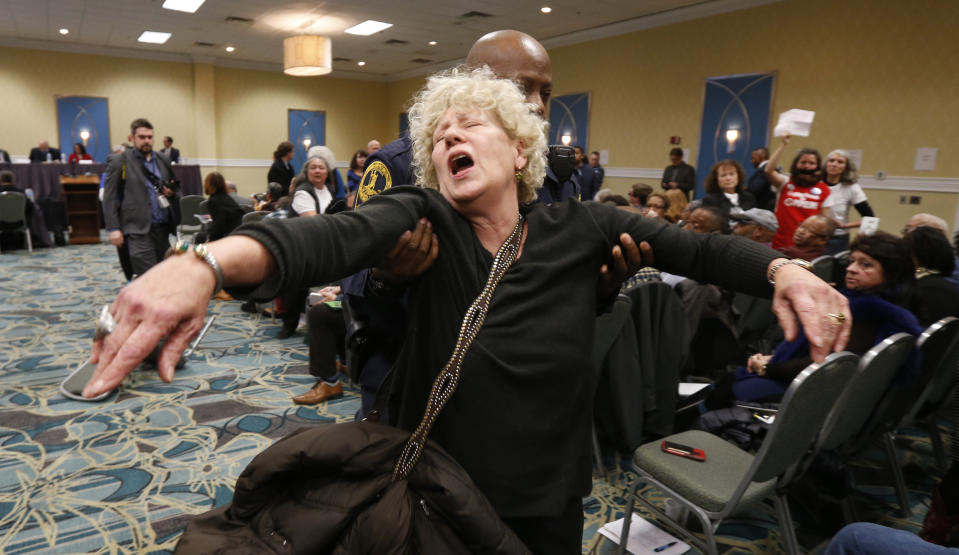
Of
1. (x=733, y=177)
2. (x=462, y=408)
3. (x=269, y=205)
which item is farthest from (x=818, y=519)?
(x=269, y=205)

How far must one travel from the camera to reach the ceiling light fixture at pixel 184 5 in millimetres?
8789

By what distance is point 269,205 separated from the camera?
19.9 feet

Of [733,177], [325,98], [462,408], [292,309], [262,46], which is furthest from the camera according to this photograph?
[325,98]

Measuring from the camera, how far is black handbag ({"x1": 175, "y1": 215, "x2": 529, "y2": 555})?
2.65 ft

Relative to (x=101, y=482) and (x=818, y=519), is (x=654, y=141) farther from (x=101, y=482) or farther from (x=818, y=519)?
(x=101, y=482)

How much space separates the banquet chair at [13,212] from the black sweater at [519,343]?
362 inches

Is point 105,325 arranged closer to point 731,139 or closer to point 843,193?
point 843,193

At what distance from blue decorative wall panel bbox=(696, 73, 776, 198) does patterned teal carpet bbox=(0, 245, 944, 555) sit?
18.3 ft

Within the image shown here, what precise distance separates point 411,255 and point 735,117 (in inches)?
329

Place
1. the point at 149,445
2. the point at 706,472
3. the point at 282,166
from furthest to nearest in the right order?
the point at 282,166, the point at 149,445, the point at 706,472

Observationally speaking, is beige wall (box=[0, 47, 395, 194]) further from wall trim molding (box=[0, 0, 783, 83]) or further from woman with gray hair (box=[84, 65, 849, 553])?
woman with gray hair (box=[84, 65, 849, 553])

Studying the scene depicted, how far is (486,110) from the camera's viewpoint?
110cm

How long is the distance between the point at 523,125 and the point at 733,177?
4.72 metres

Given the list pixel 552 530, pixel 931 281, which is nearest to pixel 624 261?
pixel 552 530
